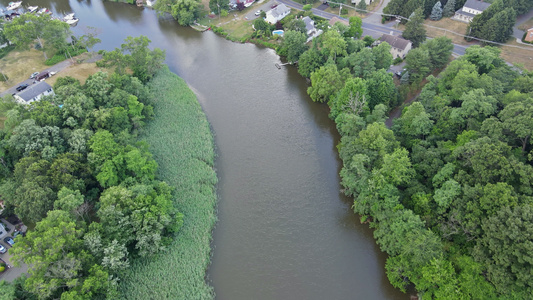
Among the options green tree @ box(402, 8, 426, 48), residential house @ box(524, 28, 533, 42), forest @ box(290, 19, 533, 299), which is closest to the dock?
forest @ box(290, 19, 533, 299)

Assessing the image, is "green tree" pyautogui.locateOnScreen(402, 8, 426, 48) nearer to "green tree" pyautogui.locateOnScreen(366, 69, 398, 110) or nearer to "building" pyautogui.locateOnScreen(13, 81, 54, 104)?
"green tree" pyautogui.locateOnScreen(366, 69, 398, 110)

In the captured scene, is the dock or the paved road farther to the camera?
the dock

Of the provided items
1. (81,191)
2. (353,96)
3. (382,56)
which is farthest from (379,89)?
(81,191)

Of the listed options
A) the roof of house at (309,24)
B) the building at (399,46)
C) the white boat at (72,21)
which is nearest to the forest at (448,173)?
the building at (399,46)

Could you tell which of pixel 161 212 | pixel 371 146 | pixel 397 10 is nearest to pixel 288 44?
pixel 397 10

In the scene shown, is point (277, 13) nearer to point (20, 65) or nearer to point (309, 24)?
point (309, 24)

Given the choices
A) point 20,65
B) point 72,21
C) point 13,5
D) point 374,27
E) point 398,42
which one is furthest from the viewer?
point 13,5
